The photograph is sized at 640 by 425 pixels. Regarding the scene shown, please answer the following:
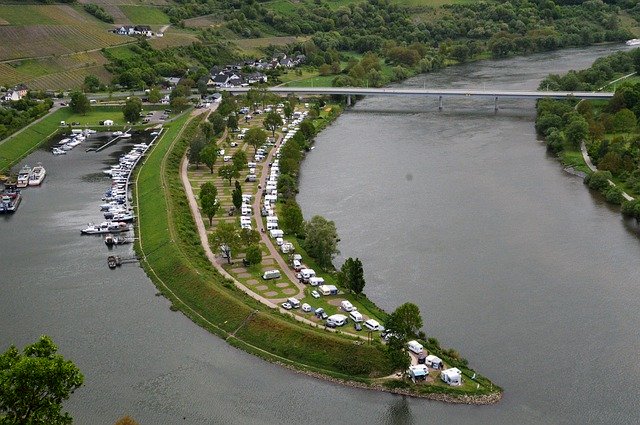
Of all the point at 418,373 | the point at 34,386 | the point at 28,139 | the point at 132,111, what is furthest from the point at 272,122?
the point at 34,386

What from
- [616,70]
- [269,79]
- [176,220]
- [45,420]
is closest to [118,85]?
[269,79]

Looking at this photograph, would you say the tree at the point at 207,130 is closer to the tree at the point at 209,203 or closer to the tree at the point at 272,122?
the tree at the point at 272,122

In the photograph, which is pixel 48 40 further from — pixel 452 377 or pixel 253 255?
pixel 452 377

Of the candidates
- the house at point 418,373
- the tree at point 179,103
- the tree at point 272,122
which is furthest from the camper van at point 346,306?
the tree at point 179,103

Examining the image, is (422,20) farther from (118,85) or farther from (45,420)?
(45,420)

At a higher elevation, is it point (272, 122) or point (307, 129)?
point (272, 122)

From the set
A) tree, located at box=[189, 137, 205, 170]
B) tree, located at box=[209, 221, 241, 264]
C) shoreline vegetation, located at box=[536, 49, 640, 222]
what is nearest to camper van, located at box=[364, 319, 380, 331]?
tree, located at box=[209, 221, 241, 264]
